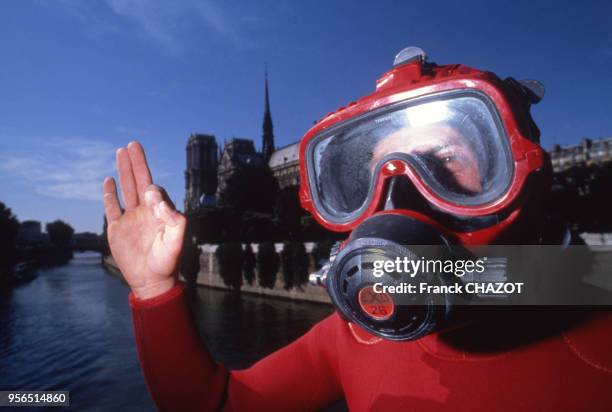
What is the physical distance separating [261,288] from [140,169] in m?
24.4

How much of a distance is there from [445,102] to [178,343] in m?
1.49

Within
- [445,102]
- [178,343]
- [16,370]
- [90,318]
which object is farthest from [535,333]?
[90,318]

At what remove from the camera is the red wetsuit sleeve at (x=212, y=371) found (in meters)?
1.58

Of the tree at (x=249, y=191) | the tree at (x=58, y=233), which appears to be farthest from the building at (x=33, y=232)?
the tree at (x=249, y=191)

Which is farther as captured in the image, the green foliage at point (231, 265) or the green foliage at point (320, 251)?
the green foliage at point (231, 265)

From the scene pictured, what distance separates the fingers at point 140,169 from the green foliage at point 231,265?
26346 millimetres

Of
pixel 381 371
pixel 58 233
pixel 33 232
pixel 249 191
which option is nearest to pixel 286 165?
pixel 249 191

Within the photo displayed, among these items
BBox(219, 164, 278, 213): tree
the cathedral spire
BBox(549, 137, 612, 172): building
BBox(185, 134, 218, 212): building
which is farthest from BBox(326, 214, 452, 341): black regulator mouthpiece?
BBox(185, 134, 218, 212): building

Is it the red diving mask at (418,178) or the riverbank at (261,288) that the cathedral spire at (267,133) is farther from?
the red diving mask at (418,178)

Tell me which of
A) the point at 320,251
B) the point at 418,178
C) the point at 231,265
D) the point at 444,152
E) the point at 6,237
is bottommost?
the point at 231,265

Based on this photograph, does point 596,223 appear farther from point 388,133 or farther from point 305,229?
point 388,133

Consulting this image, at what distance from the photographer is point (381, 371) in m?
1.50

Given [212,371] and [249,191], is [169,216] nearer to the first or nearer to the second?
[212,371]

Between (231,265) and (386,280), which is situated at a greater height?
(386,280)
